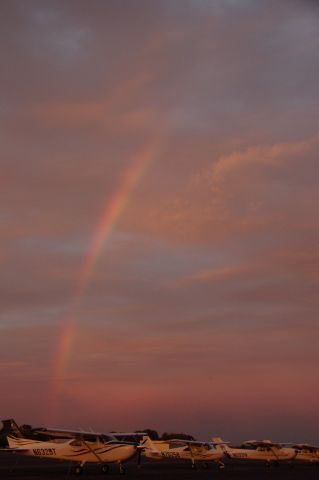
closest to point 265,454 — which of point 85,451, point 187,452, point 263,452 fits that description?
point 263,452

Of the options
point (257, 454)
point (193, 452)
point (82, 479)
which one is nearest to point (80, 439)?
point (82, 479)

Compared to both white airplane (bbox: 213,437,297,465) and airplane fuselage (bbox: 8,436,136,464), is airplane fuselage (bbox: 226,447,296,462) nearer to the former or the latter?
white airplane (bbox: 213,437,297,465)

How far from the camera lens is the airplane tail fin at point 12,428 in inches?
1884

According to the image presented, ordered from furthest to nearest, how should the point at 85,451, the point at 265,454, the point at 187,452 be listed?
the point at 265,454 < the point at 187,452 < the point at 85,451

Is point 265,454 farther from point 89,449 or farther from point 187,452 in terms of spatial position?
point 89,449

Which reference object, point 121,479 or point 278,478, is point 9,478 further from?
point 278,478

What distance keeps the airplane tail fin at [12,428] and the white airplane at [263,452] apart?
20793 millimetres

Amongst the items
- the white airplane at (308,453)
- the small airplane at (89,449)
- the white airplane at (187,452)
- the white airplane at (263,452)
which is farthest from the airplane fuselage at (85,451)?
the white airplane at (308,453)

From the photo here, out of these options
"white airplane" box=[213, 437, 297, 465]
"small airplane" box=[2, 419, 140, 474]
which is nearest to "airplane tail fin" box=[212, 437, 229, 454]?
"white airplane" box=[213, 437, 297, 465]

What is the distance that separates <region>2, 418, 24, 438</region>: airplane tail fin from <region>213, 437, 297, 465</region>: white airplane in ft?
68.2

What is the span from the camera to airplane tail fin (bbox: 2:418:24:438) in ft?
157

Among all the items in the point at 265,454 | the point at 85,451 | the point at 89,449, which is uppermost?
the point at 89,449

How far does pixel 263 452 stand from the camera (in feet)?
194

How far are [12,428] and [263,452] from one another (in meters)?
26.2
